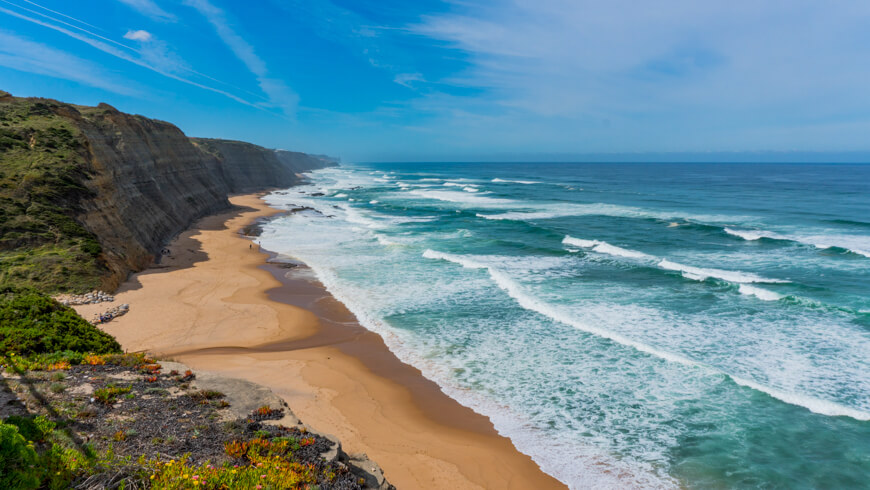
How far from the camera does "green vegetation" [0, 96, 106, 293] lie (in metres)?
19.8

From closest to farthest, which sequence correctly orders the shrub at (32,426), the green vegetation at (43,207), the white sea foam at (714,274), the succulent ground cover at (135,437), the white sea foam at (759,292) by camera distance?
1. the succulent ground cover at (135,437)
2. the shrub at (32,426)
3. the green vegetation at (43,207)
4. the white sea foam at (759,292)
5. the white sea foam at (714,274)

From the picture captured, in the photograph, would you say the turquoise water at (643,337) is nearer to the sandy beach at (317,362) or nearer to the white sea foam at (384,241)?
the white sea foam at (384,241)

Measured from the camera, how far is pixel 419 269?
94.0 feet

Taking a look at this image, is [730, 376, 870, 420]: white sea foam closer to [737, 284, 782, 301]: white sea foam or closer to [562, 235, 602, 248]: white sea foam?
[737, 284, 782, 301]: white sea foam

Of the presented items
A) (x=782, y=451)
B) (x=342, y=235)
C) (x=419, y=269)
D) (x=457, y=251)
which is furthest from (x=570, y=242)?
(x=782, y=451)

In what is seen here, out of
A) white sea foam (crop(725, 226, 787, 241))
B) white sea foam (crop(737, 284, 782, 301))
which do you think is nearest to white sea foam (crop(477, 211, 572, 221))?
white sea foam (crop(725, 226, 787, 241))

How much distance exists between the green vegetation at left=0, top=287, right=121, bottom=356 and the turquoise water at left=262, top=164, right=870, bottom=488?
9593 mm

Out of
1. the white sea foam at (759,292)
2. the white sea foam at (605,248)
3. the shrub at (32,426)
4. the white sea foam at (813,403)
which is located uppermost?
the shrub at (32,426)

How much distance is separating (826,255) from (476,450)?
103 ft

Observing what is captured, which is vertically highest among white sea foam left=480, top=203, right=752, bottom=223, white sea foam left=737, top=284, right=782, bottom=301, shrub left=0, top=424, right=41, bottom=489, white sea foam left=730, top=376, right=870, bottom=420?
shrub left=0, top=424, right=41, bottom=489

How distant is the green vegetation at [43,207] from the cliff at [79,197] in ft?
0.12

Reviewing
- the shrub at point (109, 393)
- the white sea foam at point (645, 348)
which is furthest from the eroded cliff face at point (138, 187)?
the white sea foam at point (645, 348)

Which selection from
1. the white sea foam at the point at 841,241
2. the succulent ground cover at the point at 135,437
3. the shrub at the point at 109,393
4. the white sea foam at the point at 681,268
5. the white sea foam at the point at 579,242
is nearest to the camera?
the succulent ground cover at the point at 135,437

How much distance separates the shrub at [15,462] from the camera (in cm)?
557
